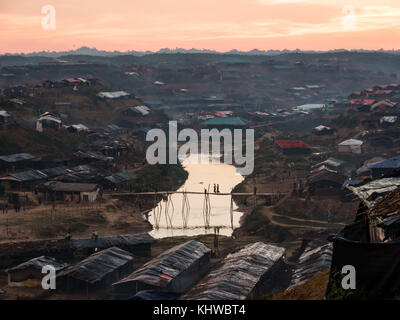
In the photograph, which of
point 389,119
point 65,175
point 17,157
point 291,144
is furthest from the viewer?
point 389,119

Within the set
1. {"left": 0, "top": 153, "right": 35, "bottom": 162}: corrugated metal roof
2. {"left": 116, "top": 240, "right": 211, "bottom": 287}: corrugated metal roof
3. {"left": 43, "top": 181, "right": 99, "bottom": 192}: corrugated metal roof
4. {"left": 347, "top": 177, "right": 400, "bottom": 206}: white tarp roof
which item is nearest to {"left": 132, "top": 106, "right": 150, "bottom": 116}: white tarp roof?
{"left": 0, "top": 153, "right": 35, "bottom": 162}: corrugated metal roof

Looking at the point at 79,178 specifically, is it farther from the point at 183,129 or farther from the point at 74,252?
the point at 183,129

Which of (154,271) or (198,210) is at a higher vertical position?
(154,271)

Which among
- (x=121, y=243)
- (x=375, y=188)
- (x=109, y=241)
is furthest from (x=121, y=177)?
(x=375, y=188)

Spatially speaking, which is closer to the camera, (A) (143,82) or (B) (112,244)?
(B) (112,244)

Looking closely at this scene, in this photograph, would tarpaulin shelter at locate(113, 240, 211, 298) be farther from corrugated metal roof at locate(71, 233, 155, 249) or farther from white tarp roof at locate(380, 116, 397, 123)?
white tarp roof at locate(380, 116, 397, 123)

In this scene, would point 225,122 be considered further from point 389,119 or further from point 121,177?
point 121,177

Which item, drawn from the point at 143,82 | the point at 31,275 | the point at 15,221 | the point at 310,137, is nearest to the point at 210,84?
the point at 143,82
